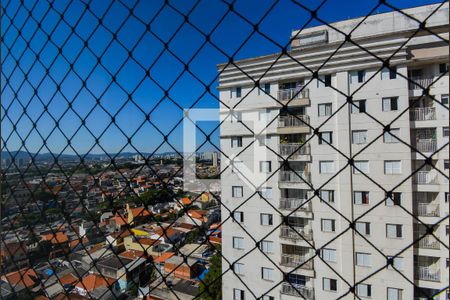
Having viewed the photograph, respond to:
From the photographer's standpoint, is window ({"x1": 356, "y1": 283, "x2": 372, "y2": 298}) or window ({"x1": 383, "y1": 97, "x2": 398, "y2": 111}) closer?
window ({"x1": 383, "y1": 97, "x2": 398, "y2": 111})

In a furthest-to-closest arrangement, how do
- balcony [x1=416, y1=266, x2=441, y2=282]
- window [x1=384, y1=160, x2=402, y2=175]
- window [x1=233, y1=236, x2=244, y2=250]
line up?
window [x1=233, y1=236, x2=244, y2=250] → window [x1=384, y1=160, x2=402, y2=175] → balcony [x1=416, y1=266, x2=441, y2=282]

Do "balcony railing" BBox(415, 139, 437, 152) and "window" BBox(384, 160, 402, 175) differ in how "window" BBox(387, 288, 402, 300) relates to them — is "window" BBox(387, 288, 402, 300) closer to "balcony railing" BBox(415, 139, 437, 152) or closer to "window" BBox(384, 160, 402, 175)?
"window" BBox(384, 160, 402, 175)

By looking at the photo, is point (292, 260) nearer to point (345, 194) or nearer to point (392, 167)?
point (345, 194)

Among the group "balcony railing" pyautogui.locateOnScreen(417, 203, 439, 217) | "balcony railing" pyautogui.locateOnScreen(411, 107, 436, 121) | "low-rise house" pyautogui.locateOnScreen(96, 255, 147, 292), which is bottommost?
"balcony railing" pyautogui.locateOnScreen(417, 203, 439, 217)

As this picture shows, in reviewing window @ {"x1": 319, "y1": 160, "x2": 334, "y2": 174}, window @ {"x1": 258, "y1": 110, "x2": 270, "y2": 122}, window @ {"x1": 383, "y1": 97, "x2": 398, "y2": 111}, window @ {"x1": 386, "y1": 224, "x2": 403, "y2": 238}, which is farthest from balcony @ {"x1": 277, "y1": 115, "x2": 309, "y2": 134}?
window @ {"x1": 386, "y1": 224, "x2": 403, "y2": 238}

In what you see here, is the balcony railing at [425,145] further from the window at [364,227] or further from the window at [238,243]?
the window at [238,243]

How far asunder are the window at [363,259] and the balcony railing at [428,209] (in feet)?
3.69

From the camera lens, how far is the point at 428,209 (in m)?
4.12

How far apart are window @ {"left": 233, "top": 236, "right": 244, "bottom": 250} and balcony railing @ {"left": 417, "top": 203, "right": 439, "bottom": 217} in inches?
118

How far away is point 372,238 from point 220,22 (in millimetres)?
5074

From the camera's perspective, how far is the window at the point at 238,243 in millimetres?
4979

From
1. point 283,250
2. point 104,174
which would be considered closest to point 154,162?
point 104,174

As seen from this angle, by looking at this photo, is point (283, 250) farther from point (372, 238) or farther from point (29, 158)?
point (29, 158)

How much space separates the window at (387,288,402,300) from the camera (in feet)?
14.2
